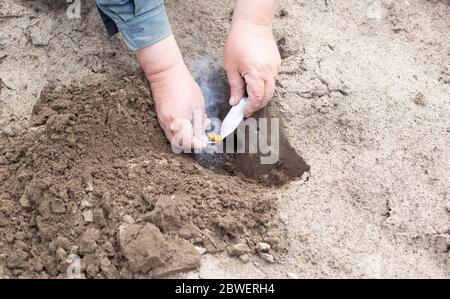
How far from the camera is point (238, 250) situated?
4.18 feet

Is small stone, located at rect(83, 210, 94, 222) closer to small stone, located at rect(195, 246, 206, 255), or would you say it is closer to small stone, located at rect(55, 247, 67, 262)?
small stone, located at rect(55, 247, 67, 262)

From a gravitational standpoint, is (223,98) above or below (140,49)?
below

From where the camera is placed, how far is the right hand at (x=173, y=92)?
4.94ft

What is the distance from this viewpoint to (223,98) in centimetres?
164

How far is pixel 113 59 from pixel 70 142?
0.32 meters

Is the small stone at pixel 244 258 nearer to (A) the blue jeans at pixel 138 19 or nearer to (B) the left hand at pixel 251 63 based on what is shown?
(B) the left hand at pixel 251 63

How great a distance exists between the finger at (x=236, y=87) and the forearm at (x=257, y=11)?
0.54 ft

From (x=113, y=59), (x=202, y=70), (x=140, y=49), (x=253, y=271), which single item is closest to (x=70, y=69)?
(x=113, y=59)

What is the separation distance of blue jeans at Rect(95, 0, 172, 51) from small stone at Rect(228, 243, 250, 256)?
0.56 meters

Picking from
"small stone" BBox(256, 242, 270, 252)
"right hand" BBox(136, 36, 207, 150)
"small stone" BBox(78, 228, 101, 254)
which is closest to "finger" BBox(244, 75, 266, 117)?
"right hand" BBox(136, 36, 207, 150)

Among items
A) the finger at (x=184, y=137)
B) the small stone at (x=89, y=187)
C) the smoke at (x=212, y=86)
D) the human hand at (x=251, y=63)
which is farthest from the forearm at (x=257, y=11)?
the small stone at (x=89, y=187)

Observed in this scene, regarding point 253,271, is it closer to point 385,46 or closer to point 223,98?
point 223,98

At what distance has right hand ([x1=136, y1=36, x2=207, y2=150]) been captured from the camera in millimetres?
1507

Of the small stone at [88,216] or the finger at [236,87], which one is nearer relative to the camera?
the small stone at [88,216]
